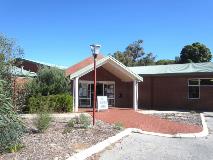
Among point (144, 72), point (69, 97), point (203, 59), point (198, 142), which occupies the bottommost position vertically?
point (198, 142)

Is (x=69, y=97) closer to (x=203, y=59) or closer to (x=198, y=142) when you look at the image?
(x=198, y=142)

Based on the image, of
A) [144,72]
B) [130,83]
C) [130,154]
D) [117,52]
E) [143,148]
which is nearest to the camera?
[130,154]

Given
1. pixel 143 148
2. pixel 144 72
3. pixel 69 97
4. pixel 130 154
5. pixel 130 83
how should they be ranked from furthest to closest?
1. pixel 144 72
2. pixel 130 83
3. pixel 69 97
4. pixel 143 148
5. pixel 130 154

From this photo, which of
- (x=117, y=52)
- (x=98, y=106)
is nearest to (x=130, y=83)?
(x=98, y=106)

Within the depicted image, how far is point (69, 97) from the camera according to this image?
23.6 m

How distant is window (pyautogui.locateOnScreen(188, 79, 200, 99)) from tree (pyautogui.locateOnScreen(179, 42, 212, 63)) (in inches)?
1237

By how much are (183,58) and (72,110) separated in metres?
41.9

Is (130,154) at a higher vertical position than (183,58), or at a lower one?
lower

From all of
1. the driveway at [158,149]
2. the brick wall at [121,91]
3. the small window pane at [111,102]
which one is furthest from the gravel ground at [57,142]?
the small window pane at [111,102]

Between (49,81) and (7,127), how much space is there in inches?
590

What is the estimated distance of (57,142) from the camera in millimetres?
11383

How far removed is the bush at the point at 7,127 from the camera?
30.9 ft

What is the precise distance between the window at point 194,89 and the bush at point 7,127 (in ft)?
74.2

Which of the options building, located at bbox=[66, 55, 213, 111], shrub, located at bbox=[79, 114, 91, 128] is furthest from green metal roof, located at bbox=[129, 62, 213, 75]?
shrub, located at bbox=[79, 114, 91, 128]
